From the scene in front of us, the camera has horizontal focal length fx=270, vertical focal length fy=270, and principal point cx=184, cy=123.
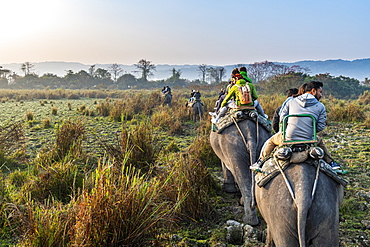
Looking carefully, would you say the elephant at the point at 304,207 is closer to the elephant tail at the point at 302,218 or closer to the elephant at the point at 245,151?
the elephant tail at the point at 302,218

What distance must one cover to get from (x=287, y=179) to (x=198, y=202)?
1888 mm

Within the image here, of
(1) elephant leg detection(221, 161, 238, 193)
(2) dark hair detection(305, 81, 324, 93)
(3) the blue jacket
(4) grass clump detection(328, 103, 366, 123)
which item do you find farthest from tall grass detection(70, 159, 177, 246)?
(4) grass clump detection(328, 103, 366, 123)

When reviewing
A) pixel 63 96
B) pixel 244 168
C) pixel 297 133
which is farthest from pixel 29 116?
pixel 63 96

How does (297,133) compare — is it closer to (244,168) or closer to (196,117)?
(244,168)

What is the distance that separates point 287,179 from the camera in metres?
2.41

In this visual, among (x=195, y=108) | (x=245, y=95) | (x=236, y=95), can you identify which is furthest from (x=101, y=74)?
(x=245, y=95)

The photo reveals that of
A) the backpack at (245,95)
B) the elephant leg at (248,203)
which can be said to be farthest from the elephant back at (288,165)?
the backpack at (245,95)

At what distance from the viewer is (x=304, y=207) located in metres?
2.15

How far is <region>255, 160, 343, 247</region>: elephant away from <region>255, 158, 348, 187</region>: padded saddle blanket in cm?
3

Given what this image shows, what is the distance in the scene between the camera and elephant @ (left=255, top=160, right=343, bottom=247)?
2184 mm

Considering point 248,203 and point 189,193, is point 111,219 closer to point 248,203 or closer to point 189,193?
point 189,193

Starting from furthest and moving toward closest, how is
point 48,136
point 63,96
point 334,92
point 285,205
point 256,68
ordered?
point 256,68 → point 334,92 → point 63,96 → point 48,136 → point 285,205

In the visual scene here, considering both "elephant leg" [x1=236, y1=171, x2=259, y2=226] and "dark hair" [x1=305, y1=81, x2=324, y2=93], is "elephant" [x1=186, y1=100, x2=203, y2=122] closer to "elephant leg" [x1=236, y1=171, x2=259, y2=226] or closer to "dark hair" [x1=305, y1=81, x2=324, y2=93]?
"elephant leg" [x1=236, y1=171, x2=259, y2=226]

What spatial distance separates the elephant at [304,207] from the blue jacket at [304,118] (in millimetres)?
326
